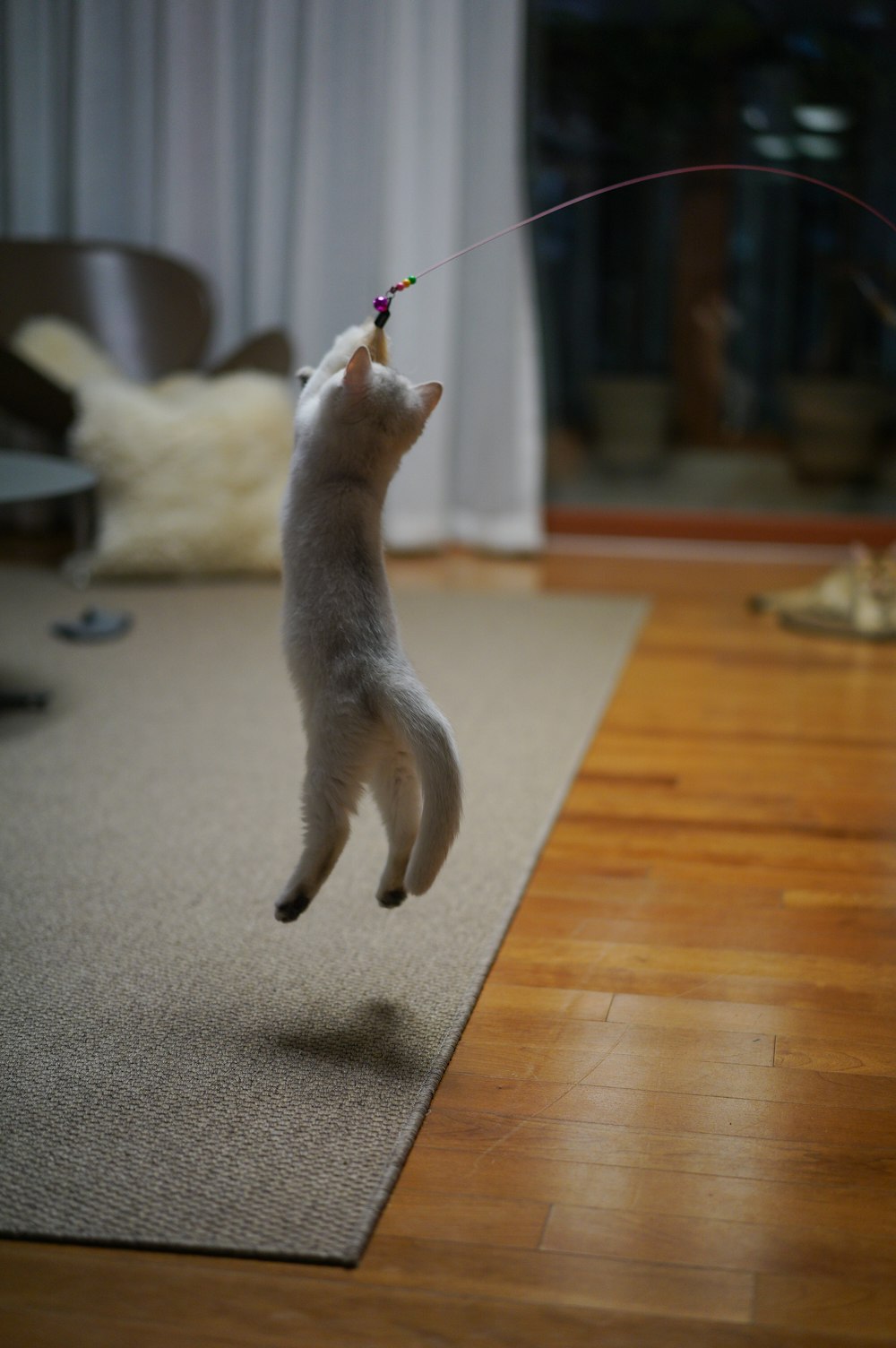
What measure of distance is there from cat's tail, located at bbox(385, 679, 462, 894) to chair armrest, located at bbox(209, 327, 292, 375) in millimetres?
2713

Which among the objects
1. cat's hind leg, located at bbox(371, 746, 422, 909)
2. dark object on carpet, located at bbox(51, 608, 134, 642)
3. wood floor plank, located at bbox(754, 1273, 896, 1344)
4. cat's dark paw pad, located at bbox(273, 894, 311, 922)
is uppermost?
cat's hind leg, located at bbox(371, 746, 422, 909)

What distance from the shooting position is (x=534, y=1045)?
1339 millimetres

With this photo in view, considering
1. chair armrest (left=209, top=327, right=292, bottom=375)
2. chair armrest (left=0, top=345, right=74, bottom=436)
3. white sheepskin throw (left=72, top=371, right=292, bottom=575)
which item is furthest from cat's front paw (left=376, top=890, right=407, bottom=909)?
chair armrest (left=209, top=327, right=292, bottom=375)

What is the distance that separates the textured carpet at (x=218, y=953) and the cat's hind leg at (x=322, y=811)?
0.17 metres

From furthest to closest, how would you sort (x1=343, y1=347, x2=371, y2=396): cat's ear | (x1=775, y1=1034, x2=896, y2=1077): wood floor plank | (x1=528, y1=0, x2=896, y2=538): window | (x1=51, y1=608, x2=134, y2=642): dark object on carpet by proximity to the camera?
1. (x1=528, y1=0, x2=896, y2=538): window
2. (x1=51, y1=608, x2=134, y2=642): dark object on carpet
3. (x1=775, y1=1034, x2=896, y2=1077): wood floor plank
4. (x1=343, y1=347, x2=371, y2=396): cat's ear

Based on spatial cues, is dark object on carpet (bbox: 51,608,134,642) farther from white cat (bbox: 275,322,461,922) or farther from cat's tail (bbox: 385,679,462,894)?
cat's tail (bbox: 385,679,462,894)

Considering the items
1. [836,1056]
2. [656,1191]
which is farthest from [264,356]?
[656,1191]

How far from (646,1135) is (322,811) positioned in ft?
1.39

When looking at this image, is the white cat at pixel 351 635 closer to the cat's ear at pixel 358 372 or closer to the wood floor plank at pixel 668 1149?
the cat's ear at pixel 358 372

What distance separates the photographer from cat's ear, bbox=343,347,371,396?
3.94 feet

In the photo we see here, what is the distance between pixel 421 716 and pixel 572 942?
19.0 inches

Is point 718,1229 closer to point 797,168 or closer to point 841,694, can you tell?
point 841,694

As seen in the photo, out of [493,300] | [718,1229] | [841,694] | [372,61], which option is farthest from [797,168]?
[718,1229]

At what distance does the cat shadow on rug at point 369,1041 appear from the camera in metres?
1.28
